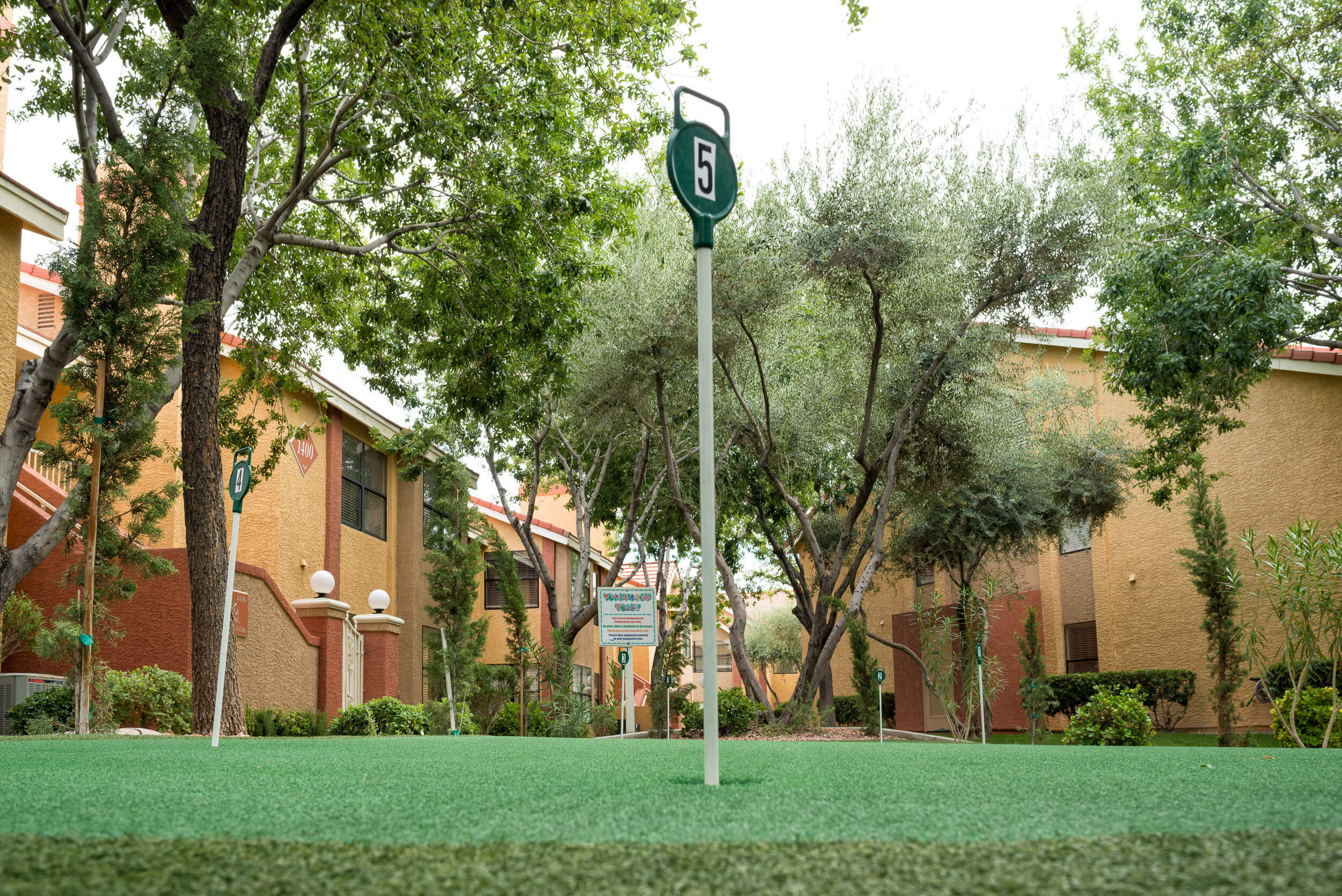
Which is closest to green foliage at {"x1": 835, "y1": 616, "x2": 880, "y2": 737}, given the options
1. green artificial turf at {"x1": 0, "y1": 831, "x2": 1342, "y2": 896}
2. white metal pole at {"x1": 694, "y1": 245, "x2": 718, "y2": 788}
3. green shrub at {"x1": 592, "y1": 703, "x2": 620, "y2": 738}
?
green shrub at {"x1": 592, "y1": 703, "x2": 620, "y2": 738}

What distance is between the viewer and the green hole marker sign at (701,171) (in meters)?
3.73

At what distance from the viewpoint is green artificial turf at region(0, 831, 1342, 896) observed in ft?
5.44

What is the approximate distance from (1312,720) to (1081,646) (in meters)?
11.8

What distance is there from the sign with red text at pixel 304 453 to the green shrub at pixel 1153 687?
611 inches

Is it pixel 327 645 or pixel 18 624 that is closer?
pixel 18 624

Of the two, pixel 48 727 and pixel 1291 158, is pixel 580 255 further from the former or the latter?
pixel 1291 158

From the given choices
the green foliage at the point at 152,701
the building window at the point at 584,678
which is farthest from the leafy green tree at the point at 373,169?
the building window at the point at 584,678

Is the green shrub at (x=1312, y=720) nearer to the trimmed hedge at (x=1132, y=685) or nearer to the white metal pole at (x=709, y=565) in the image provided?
the trimmed hedge at (x=1132, y=685)

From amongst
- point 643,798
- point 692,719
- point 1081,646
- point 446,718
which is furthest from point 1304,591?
point 446,718

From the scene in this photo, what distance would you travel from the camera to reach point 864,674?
15391 mm

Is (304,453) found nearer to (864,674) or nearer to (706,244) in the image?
(864,674)

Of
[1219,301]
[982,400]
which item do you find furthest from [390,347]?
[1219,301]

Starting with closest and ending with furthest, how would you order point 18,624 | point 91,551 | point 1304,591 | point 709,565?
point 709,565 → point 91,551 → point 1304,591 → point 18,624

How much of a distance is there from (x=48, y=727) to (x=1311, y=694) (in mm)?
14565
